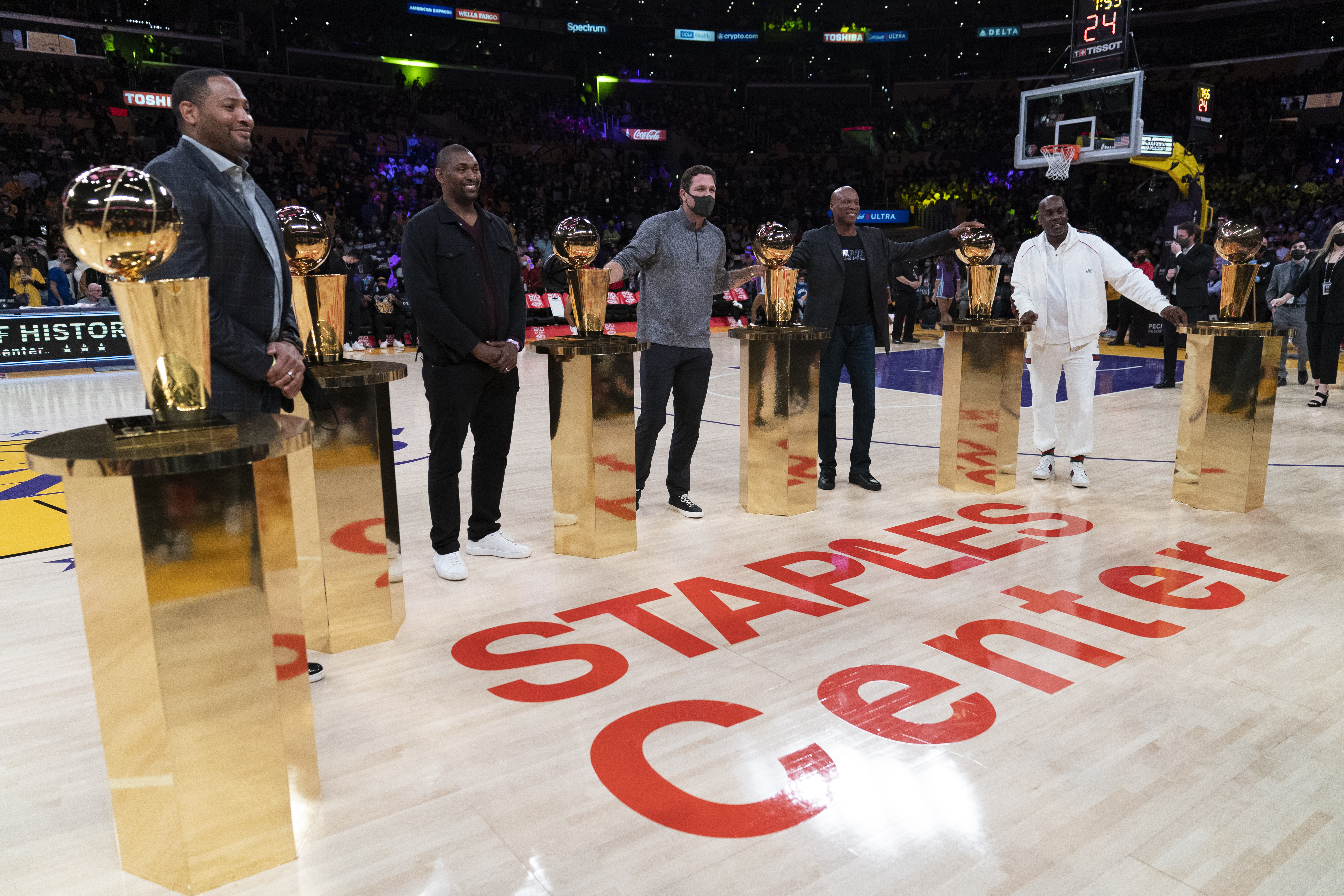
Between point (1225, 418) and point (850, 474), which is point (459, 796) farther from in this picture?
point (1225, 418)

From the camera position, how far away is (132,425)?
1633mm

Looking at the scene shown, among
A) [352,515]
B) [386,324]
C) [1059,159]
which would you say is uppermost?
[1059,159]

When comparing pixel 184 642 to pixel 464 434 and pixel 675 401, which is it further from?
pixel 675 401

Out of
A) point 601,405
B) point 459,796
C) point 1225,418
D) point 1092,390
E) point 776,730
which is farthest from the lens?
point 1092,390

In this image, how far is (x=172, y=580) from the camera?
1570 millimetres

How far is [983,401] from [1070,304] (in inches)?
28.7

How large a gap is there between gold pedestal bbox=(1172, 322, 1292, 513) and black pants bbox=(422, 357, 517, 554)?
10.7ft

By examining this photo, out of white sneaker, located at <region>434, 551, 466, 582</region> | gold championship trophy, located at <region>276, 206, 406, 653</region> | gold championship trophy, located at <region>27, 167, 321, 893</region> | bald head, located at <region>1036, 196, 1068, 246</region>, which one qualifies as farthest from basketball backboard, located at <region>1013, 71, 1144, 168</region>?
gold championship trophy, located at <region>27, 167, 321, 893</region>

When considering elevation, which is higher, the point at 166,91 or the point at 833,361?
the point at 166,91

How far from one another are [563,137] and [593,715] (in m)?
24.7

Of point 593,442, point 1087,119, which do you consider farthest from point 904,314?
point 593,442

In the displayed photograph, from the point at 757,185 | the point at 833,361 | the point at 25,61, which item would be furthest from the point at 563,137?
the point at 833,361

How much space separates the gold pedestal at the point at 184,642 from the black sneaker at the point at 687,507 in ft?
8.66

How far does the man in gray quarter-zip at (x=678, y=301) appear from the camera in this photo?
4031mm
